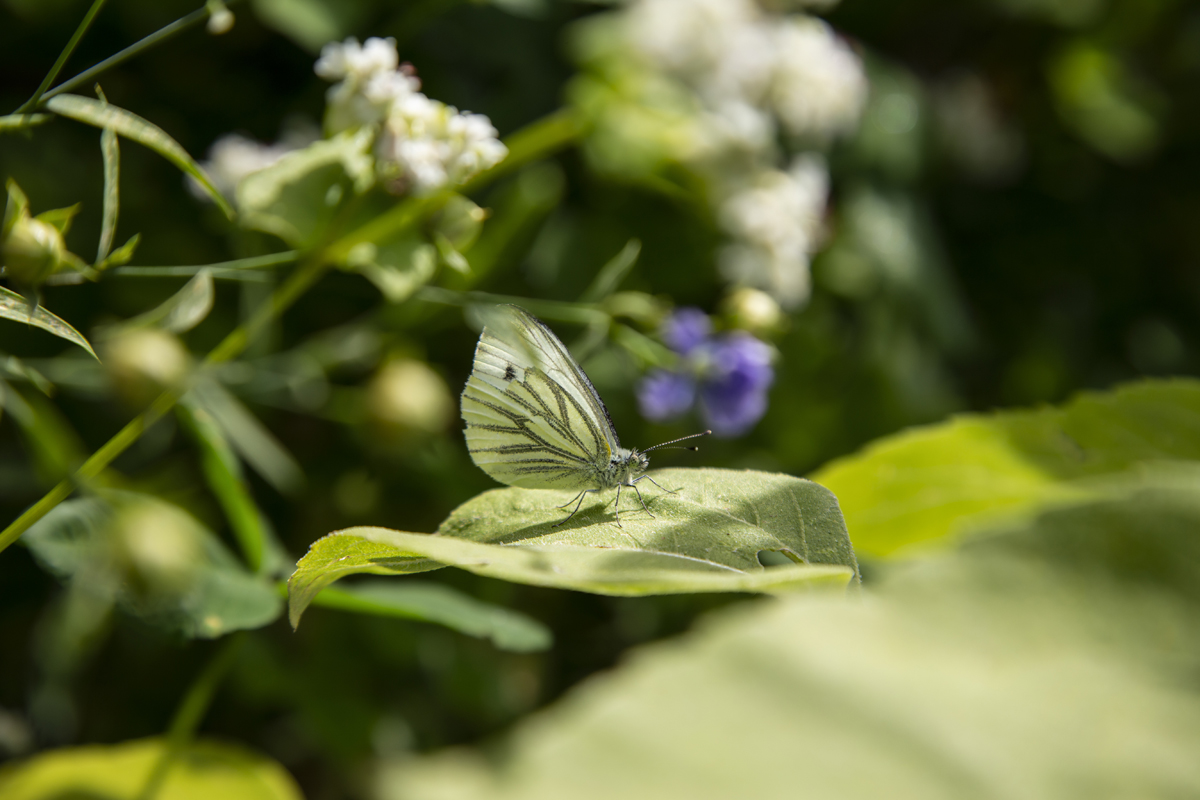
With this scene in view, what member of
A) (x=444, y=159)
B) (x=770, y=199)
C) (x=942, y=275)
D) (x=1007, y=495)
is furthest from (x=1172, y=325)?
(x=444, y=159)

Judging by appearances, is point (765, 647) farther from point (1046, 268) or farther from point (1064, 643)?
point (1046, 268)

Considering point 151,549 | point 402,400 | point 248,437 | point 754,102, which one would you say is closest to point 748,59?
point 754,102

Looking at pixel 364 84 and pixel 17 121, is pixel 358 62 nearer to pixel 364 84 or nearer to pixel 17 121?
pixel 364 84

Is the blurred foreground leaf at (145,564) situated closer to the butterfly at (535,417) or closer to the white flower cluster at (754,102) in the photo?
the butterfly at (535,417)

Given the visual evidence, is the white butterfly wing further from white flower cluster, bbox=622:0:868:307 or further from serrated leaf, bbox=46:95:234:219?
white flower cluster, bbox=622:0:868:307

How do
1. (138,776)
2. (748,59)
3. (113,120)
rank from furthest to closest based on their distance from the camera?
(748,59)
(138,776)
(113,120)

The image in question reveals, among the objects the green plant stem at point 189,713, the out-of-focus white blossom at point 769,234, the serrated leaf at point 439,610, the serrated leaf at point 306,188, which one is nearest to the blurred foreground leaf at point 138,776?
A: the green plant stem at point 189,713
